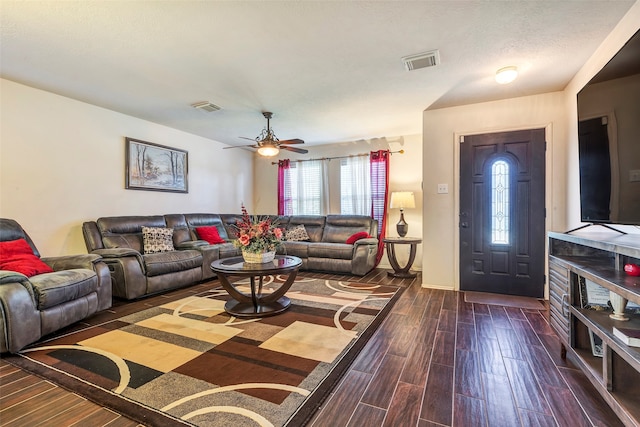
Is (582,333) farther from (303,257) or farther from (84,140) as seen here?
(84,140)

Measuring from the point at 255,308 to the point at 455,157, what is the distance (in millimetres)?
3081

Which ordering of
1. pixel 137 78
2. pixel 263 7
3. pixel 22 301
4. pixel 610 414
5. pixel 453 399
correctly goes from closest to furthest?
pixel 610 414 < pixel 453 399 < pixel 263 7 < pixel 22 301 < pixel 137 78

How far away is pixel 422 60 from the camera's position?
262cm

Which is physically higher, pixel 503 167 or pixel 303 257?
pixel 503 167

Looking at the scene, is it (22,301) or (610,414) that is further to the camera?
(22,301)

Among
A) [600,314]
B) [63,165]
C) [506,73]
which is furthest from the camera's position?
[63,165]

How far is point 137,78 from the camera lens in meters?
3.00

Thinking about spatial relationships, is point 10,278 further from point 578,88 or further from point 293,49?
point 578,88

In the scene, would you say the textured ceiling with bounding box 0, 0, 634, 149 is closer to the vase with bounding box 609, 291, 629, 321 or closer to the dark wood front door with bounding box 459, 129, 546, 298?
the dark wood front door with bounding box 459, 129, 546, 298

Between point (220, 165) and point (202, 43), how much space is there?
3759 mm

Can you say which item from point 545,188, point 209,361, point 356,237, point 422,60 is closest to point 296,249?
point 356,237

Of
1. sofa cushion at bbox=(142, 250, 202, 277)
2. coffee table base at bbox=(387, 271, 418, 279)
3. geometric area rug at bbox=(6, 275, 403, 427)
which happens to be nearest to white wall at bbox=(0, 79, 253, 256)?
sofa cushion at bbox=(142, 250, 202, 277)

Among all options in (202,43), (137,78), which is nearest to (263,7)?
Result: (202,43)

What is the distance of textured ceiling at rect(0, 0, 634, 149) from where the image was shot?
6.50ft
